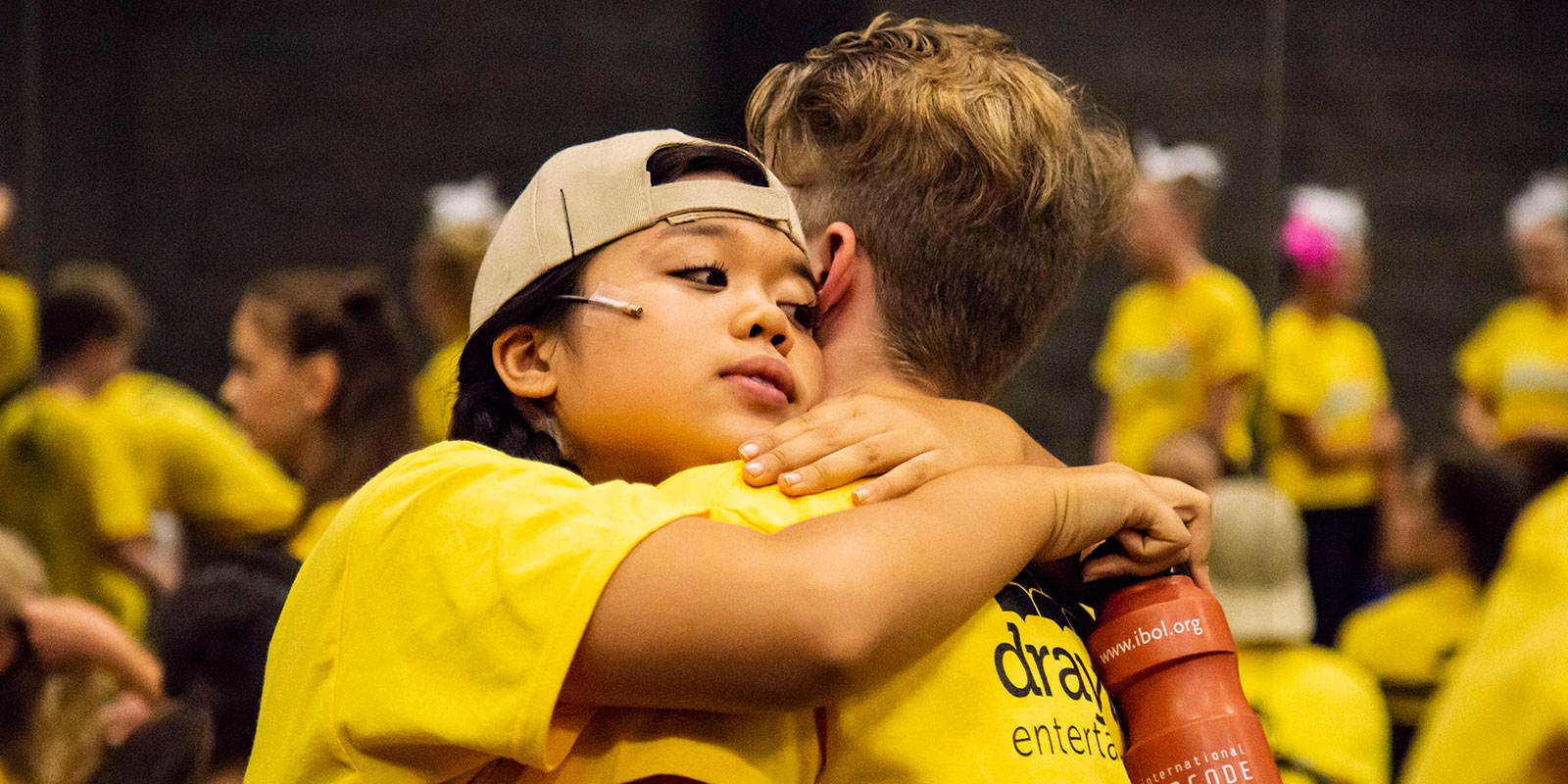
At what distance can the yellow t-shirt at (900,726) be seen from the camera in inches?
41.4

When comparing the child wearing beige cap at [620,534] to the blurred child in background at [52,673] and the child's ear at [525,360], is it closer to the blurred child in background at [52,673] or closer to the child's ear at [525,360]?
the child's ear at [525,360]

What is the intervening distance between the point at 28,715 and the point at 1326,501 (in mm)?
4271

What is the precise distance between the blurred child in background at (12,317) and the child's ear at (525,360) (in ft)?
8.41

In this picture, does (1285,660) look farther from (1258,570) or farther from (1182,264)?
(1182,264)

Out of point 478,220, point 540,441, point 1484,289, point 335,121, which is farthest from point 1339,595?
point 540,441

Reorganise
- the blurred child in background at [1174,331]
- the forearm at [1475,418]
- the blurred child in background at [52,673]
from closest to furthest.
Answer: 1. the blurred child in background at [52,673]
2. the blurred child in background at [1174,331]
3. the forearm at [1475,418]

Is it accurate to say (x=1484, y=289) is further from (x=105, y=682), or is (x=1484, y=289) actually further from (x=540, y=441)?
(x=540, y=441)

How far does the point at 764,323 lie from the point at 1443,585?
3.40 meters

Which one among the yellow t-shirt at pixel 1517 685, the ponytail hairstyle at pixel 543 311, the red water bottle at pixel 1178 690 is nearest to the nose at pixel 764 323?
the ponytail hairstyle at pixel 543 311

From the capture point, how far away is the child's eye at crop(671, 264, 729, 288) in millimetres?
1285

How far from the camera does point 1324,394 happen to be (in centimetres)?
543

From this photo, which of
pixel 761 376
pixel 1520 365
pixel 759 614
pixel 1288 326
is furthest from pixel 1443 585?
pixel 759 614

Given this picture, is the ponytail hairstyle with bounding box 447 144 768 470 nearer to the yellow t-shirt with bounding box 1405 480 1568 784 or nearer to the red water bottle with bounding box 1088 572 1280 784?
the red water bottle with bounding box 1088 572 1280 784

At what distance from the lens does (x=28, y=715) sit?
2.79 m
